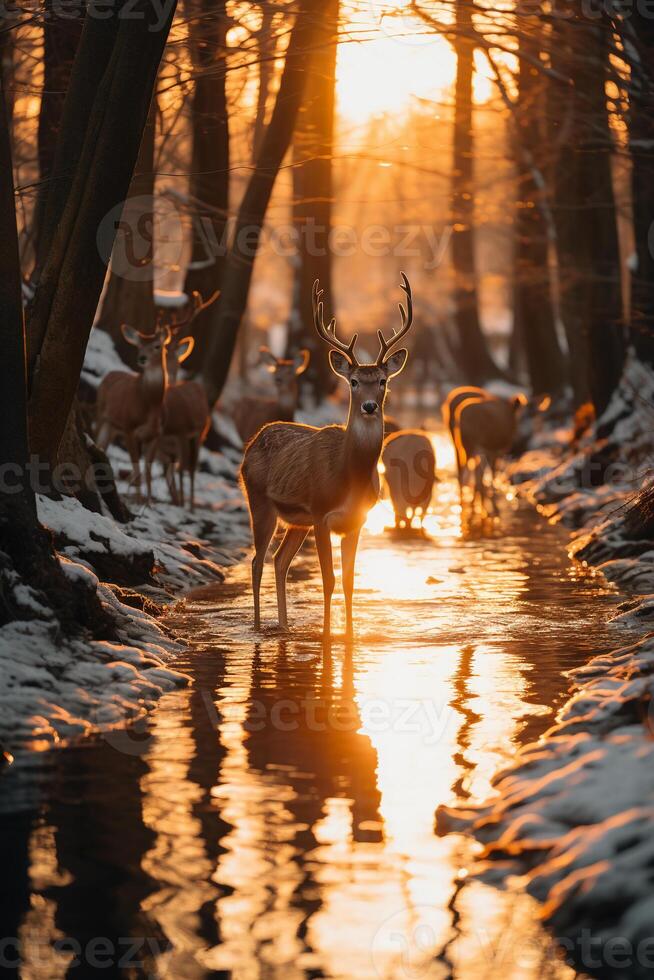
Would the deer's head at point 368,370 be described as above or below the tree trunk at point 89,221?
below

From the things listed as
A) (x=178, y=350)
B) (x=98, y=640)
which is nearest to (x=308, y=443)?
(x=98, y=640)

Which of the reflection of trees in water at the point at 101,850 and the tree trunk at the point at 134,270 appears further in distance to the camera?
the tree trunk at the point at 134,270

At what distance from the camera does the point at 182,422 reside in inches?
835

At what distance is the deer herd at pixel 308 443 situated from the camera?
1200cm

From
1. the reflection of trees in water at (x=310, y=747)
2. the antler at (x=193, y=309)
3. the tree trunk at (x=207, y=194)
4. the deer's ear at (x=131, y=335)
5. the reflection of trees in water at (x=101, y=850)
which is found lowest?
the reflection of trees in water at (x=310, y=747)

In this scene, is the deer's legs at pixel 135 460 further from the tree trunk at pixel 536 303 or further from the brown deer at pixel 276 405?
the tree trunk at pixel 536 303

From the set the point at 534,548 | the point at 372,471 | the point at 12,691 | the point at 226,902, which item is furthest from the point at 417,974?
the point at 534,548

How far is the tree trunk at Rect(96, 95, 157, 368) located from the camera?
72.6ft

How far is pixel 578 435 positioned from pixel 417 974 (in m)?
20.9

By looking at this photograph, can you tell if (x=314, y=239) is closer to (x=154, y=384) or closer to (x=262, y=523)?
(x=154, y=384)

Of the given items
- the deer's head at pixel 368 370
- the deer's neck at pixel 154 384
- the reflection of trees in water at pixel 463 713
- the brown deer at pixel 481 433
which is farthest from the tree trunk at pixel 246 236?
the reflection of trees in water at pixel 463 713

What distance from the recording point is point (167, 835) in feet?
22.4

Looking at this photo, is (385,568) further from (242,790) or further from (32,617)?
(242,790)

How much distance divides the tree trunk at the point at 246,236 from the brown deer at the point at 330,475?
8.18 m
